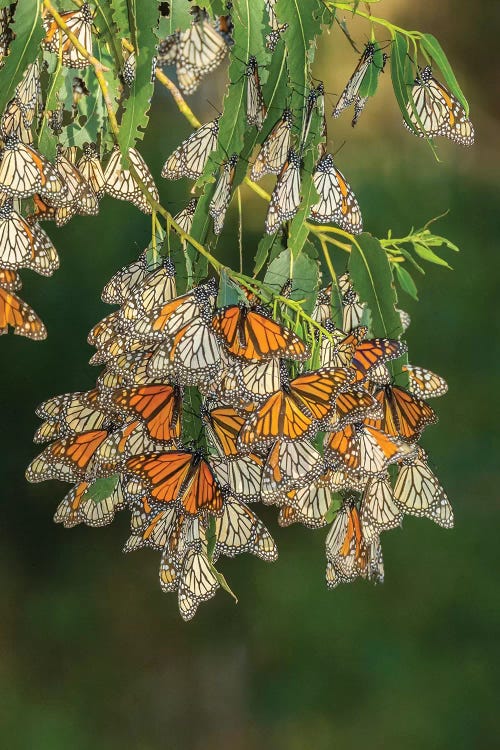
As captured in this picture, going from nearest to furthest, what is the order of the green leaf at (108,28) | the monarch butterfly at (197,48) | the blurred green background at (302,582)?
the green leaf at (108,28), the monarch butterfly at (197,48), the blurred green background at (302,582)

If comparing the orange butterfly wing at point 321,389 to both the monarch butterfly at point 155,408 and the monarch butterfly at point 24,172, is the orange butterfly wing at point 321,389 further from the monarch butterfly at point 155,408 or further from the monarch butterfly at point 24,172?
the monarch butterfly at point 24,172

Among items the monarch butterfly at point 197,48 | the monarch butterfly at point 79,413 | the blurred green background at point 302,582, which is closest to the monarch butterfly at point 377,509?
the monarch butterfly at point 79,413

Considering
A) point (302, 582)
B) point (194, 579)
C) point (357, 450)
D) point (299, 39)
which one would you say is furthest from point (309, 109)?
point (302, 582)

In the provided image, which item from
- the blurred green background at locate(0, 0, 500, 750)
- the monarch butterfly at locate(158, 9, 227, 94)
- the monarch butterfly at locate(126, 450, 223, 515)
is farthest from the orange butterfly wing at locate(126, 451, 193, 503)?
the blurred green background at locate(0, 0, 500, 750)

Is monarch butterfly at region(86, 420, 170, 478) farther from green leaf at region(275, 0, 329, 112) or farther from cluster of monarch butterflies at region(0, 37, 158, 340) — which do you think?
green leaf at region(275, 0, 329, 112)

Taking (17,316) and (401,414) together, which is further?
(17,316)

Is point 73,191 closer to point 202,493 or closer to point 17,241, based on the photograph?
point 17,241

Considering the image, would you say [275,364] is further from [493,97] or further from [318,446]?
[493,97]
